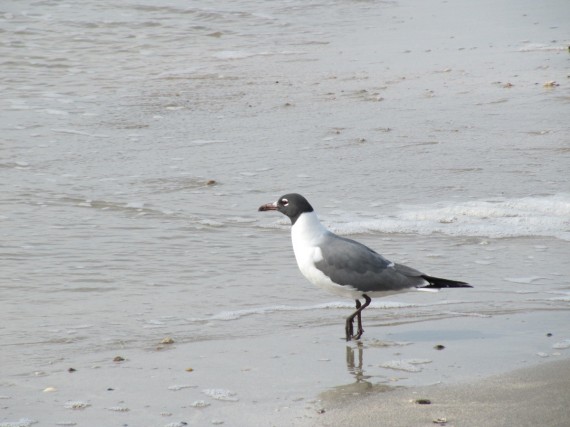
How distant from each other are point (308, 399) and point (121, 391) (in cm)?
83

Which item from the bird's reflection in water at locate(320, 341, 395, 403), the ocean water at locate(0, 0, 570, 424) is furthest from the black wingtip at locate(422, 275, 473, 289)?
the bird's reflection in water at locate(320, 341, 395, 403)

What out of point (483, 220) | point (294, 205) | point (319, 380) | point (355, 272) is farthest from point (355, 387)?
point (483, 220)

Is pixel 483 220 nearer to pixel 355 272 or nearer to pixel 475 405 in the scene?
pixel 355 272

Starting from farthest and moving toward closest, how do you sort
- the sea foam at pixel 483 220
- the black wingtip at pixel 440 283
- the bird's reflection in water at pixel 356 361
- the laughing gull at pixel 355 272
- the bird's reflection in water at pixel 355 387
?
1. the sea foam at pixel 483 220
2. the laughing gull at pixel 355 272
3. the black wingtip at pixel 440 283
4. the bird's reflection in water at pixel 356 361
5. the bird's reflection in water at pixel 355 387

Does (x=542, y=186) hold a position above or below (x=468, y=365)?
above

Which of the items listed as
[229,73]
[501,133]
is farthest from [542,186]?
[229,73]

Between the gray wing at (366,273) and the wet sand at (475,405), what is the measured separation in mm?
1031

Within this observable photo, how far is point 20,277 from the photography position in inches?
257

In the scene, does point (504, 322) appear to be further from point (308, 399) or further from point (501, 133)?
point (501, 133)

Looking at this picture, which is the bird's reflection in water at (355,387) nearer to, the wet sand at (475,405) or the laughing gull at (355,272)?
the wet sand at (475,405)

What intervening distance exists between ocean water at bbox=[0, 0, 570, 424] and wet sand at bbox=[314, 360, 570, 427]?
1156 mm

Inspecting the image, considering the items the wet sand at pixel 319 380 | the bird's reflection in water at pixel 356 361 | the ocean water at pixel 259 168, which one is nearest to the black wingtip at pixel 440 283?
the wet sand at pixel 319 380

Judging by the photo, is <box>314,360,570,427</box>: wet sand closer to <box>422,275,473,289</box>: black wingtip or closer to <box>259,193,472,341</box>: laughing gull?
<box>422,275,473,289</box>: black wingtip

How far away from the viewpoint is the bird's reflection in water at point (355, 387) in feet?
15.1
